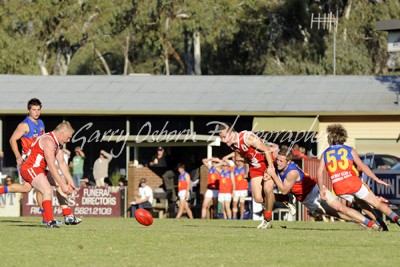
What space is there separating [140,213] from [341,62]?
38.4 meters

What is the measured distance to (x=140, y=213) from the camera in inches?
684

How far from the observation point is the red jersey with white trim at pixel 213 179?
28.9 m

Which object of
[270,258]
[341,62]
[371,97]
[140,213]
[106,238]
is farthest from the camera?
[341,62]

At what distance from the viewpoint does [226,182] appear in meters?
28.1

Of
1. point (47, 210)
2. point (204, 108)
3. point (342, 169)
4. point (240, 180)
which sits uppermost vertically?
point (204, 108)

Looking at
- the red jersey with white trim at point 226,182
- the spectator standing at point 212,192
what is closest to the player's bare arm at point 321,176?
the red jersey with white trim at point 226,182

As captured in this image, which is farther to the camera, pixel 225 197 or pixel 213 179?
pixel 213 179

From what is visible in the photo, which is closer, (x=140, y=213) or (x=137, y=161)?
(x=140, y=213)

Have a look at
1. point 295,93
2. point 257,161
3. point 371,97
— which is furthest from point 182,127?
point 257,161

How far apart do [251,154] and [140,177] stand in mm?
13570

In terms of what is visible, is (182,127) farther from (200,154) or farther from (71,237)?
(71,237)

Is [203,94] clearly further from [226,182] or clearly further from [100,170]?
[226,182]

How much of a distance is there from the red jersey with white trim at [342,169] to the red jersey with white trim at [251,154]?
193 centimetres

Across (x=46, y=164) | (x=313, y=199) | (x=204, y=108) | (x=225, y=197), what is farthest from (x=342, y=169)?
(x=204, y=108)
